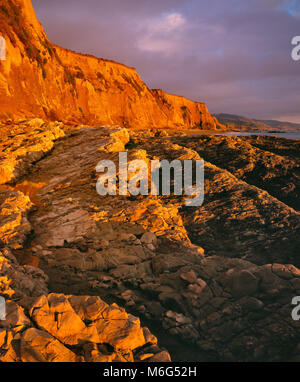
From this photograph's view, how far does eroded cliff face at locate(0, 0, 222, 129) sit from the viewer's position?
37.6 metres

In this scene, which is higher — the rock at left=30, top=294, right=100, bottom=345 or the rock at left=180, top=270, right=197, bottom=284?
the rock at left=30, top=294, right=100, bottom=345

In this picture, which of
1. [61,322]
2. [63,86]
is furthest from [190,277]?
[63,86]

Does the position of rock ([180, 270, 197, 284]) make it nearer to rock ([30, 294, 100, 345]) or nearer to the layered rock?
the layered rock

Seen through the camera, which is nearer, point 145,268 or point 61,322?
point 61,322

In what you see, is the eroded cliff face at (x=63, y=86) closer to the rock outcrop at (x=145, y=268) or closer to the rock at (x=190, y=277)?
the rock outcrop at (x=145, y=268)

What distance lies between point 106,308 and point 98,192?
6179mm

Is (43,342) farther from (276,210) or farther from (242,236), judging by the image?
(276,210)

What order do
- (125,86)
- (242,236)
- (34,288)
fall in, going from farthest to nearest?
(125,86), (242,236), (34,288)

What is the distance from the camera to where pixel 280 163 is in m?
16.4

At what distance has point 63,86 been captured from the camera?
5034cm

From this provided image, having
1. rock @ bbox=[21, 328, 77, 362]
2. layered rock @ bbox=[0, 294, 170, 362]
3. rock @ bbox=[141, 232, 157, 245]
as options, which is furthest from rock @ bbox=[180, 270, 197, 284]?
rock @ bbox=[21, 328, 77, 362]

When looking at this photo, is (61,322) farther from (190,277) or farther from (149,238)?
(149,238)

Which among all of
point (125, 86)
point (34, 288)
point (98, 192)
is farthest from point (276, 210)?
point (125, 86)

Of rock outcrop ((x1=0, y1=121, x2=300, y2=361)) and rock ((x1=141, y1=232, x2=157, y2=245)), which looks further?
rock ((x1=141, y1=232, x2=157, y2=245))
